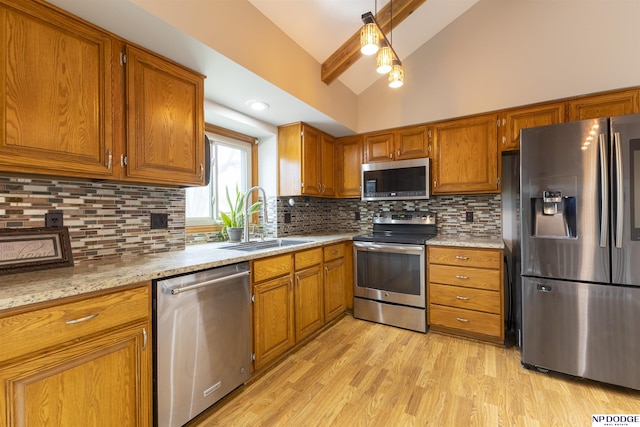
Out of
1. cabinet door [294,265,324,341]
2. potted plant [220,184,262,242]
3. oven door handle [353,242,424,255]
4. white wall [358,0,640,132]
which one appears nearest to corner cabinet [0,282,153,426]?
cabinet door [294,265,324,341]

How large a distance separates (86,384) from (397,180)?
9.04ft

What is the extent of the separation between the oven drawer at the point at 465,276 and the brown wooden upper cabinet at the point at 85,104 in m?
2.22

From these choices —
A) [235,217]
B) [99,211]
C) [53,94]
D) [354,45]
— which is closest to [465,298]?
[235,217]

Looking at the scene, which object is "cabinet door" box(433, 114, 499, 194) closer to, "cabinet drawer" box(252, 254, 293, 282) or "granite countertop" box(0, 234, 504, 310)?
"cabinet drawer" box(252, 254, 293, 282)

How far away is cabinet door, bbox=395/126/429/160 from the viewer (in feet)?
9.41

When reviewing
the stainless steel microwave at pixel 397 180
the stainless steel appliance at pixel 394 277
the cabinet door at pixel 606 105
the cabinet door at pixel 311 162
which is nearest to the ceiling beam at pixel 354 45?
the cabinet door at pixel 311 162

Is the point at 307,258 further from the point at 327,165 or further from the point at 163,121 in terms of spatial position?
the point at 163,121

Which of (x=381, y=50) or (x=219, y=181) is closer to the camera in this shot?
(x=381, y=50)

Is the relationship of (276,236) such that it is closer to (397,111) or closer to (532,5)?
(397,111)

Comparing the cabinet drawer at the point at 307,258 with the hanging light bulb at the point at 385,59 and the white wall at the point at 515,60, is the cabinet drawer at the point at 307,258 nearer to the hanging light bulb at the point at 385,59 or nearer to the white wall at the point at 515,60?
the hanging light bulb at the point at 385,59

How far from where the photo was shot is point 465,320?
243 centimetres

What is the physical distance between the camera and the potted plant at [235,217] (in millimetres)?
2512

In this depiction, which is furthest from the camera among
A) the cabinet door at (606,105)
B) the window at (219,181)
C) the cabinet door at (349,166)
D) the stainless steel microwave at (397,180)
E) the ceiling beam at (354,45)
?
the cabinet door at (349,166)

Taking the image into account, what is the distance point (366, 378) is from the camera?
6.23ft
